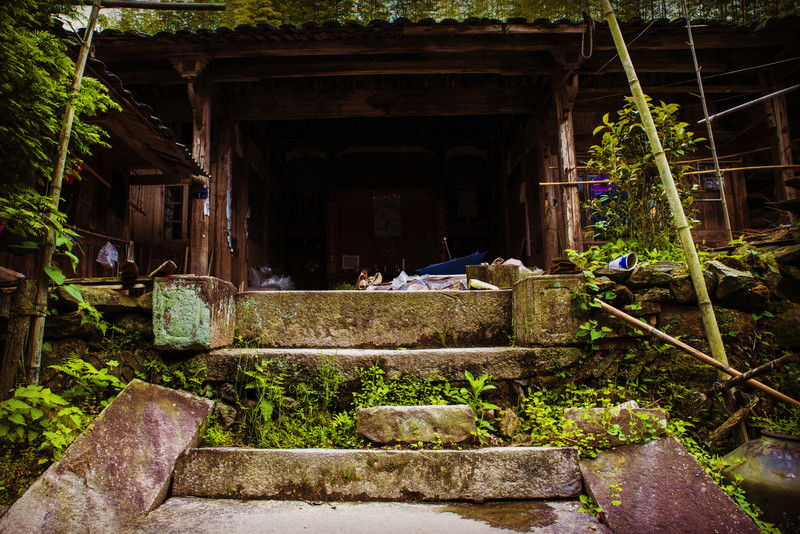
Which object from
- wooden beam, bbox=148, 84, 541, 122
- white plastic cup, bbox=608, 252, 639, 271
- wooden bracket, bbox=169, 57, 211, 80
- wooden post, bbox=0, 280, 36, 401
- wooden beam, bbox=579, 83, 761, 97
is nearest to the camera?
wooden post, bbox=0, 280, 36, 401

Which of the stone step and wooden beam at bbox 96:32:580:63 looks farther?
wooden beam at bbox 96:32:580:63

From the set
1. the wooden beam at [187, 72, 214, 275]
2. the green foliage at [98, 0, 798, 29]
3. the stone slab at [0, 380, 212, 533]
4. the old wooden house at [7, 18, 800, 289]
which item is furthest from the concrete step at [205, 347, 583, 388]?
the green foliage at [98, 0, 798, 29]

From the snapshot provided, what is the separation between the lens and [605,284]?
3.04 meters

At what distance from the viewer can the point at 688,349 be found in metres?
2.60

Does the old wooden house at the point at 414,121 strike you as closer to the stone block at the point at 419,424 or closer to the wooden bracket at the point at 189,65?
the wooden bracket at the point at 189,65

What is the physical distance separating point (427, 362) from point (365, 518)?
3.60 feet

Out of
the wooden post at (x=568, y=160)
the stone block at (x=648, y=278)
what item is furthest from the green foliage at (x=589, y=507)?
the wooden post at (x=568, y=160)

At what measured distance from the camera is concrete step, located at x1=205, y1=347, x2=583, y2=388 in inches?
115

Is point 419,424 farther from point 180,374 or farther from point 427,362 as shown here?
point 180,374

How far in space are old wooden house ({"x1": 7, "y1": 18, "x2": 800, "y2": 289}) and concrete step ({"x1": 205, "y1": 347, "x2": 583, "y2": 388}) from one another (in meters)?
3.38

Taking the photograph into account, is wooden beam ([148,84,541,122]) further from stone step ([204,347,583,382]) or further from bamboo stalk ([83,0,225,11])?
stone step ([204,347,583,382])

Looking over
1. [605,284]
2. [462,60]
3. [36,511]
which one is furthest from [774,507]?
[462,60]

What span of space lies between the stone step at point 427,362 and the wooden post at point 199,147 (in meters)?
3.91

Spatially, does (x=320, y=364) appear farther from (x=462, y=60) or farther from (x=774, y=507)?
(x=462, y=60)
